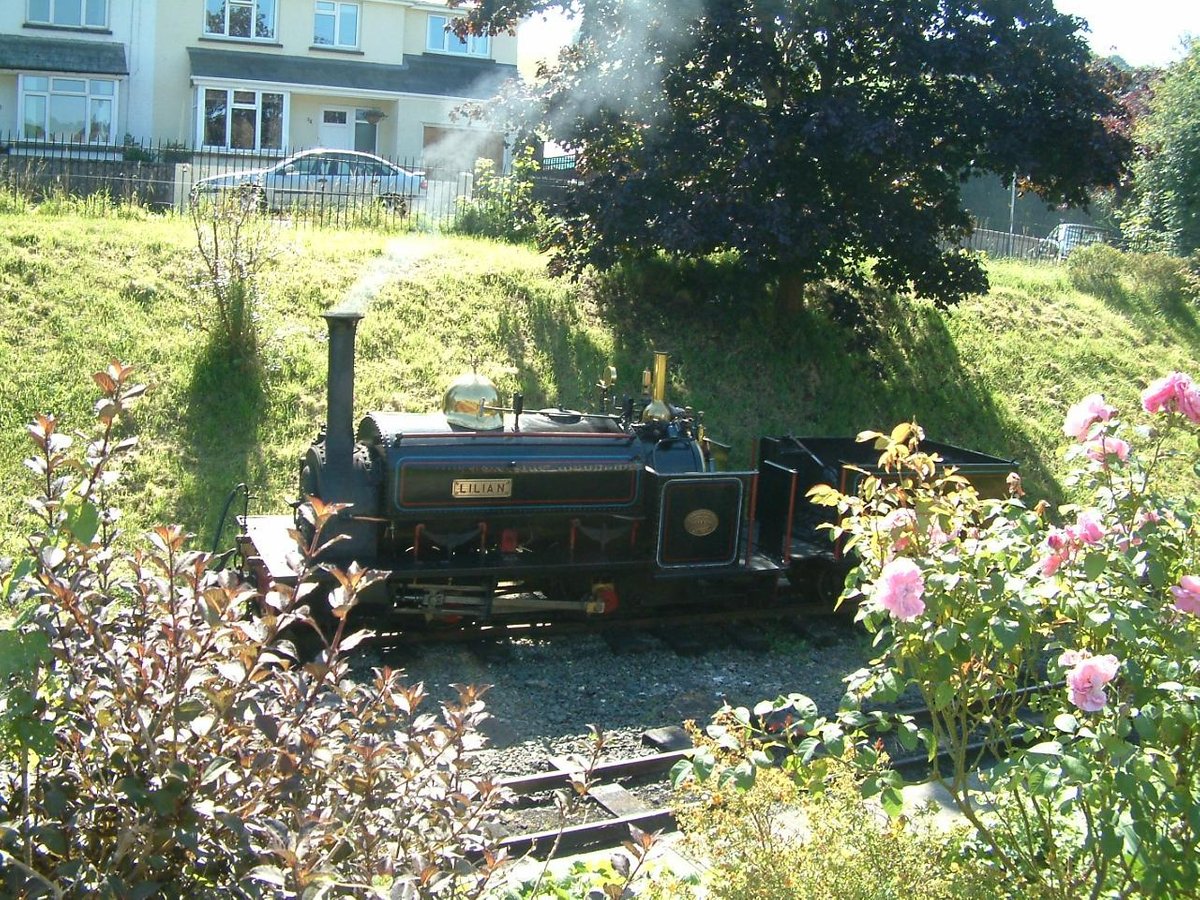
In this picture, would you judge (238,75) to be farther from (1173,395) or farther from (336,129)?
(1173,395)

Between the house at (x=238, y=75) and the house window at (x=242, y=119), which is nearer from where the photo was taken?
the house at (x=238, y=75)

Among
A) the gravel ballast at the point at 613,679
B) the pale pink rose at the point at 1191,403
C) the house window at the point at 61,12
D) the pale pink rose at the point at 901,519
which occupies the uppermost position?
the house window at the point at 61,12

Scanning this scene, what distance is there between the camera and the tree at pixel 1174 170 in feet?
82.3

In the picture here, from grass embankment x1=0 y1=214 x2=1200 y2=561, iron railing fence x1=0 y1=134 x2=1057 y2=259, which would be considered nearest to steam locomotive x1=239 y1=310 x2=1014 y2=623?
grass embankment x1=0 y1=214 x2=1200 y2=561

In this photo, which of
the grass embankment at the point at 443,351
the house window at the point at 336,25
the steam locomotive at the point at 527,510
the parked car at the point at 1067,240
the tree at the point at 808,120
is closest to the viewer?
the steam locomotive at the point at 527,510

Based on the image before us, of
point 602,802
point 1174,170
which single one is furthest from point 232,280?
point 1174,170

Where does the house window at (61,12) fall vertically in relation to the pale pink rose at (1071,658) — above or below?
above

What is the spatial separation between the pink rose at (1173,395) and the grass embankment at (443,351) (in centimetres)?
768

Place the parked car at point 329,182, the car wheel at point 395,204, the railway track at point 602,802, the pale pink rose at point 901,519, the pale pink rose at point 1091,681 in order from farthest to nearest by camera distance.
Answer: the car wheel at point 395,204
the parked car at point 329,182
the railway track at point 602,802
the pale pink rose at point 901,519
the pale pink rose at point 1091,681

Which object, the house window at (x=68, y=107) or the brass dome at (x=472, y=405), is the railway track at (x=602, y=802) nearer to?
the brass dome at (x=472, y=405)

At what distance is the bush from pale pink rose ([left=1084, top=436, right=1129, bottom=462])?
2138 millimetres

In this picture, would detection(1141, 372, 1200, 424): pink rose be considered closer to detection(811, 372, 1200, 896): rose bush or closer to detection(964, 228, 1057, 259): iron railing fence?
detection(811, 372, 1200, 896): rose bush

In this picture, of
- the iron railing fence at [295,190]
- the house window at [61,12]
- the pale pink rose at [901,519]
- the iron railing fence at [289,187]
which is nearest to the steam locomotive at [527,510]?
the pale pink rose at [901,519]

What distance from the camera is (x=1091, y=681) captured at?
333cm
